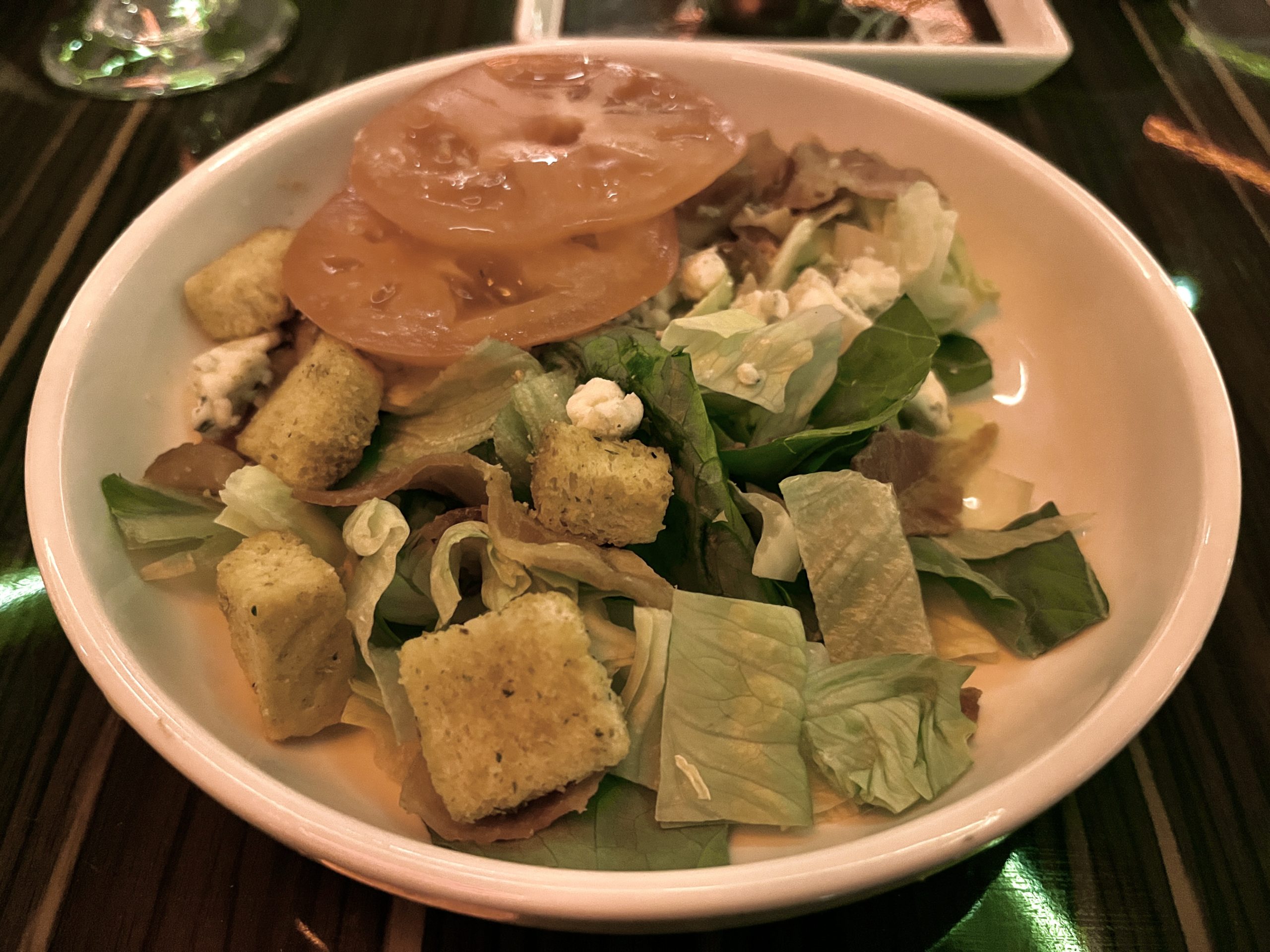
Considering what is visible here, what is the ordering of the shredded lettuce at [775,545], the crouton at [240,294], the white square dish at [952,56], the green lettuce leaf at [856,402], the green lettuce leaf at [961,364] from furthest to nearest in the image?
the white square dish at [952,56]
the green lettuce leaf at [961,364]
the crouton at [240,294]
the green lettuce leaf at [856,402]
the shredded lettuce at [775,545]

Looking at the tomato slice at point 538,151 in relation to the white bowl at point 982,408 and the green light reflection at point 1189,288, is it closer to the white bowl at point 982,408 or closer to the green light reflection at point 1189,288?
the white bowl at point 982,408

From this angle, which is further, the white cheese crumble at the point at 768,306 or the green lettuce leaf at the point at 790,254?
the green lettuce leaf at the point at 790,254

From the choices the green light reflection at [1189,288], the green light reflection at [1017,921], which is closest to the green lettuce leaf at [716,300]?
the green light reflection at [1017,921]

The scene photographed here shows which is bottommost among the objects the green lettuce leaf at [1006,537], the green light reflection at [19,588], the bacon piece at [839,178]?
the green light reflection at [19,588]

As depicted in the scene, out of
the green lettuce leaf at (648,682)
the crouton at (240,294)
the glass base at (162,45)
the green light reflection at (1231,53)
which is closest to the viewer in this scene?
the green lettuce leaf at (648,682)

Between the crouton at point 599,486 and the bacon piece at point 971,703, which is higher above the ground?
the crouton at point 599,486

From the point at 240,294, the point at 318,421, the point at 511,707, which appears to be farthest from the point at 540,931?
the point at 240,294
